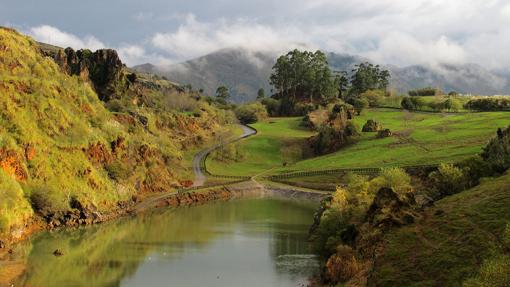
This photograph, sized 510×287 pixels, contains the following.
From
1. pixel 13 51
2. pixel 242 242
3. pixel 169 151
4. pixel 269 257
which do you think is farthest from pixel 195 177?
pixel 269 257

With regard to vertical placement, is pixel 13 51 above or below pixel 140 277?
above

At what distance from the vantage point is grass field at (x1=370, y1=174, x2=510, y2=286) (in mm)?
43031

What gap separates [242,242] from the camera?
88.6 metres

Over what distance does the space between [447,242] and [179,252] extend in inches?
1765

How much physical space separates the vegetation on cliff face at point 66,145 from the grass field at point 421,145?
45.7 m

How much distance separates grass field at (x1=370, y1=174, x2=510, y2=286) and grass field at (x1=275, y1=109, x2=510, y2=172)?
265 feet

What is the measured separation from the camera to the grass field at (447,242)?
43.0 m

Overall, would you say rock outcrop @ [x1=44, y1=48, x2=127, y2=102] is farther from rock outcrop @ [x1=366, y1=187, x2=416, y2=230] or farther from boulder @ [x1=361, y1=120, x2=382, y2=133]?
rock outcrop @ [x1=366, y1=187, x2=416, y2=230]

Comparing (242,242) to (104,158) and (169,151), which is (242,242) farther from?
(169,151)

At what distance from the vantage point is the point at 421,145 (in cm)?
Result: 15700

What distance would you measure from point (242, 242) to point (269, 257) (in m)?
11.5

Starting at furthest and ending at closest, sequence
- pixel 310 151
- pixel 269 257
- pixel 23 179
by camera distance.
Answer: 1. pixel 310 151
2. pixel 23 179
3. pixel 269 257

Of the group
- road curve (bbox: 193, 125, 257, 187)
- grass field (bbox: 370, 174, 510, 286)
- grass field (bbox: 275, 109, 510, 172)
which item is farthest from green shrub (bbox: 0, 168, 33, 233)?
grass field (bbox: 275, 109, 510, 172)

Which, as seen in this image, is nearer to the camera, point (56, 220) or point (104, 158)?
point (56, 220)
